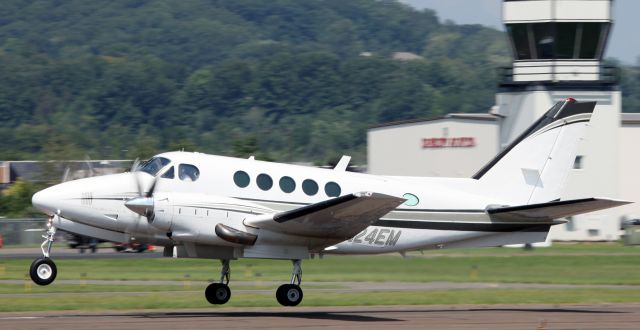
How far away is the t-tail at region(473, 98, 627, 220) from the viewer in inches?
992

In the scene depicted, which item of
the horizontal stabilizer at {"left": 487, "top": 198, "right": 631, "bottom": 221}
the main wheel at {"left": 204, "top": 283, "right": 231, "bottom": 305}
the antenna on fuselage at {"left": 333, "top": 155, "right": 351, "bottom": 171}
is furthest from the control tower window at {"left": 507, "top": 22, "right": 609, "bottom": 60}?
the main wheel at {"left": 204, "top": 283, "right": 231, "bottom": 305}

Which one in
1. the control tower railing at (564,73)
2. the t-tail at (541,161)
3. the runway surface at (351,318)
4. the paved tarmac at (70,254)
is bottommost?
the paved tarmac at (70,254)

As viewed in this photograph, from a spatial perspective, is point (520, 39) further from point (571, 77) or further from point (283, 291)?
point (283, 291)

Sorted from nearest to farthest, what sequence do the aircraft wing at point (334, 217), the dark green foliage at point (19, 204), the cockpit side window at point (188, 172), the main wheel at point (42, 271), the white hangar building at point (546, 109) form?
the main wheel at point (42, 271) → the aircraft wing at point (334, 217) → the cockpit side window at point (188, 172) → the white hangar building at point (546, 109) → the dark green foliage at point (19, 204)

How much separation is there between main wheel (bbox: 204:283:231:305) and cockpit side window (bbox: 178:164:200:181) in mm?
2673

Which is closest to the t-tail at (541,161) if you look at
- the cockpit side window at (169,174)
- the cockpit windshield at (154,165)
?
the cockpit side window at (169,174)

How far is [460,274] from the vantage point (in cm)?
3394

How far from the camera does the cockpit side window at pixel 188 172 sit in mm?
22359

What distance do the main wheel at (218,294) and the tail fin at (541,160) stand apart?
6424mm

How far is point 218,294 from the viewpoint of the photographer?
23.6 meters

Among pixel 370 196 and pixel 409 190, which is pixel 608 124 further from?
pixel 370 196

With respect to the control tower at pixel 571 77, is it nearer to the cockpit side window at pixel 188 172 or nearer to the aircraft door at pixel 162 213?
the cockpit side window at pixel 188 172

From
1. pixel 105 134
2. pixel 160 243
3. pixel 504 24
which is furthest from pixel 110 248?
pixel 105 134

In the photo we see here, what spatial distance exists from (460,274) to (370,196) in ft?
45.0
